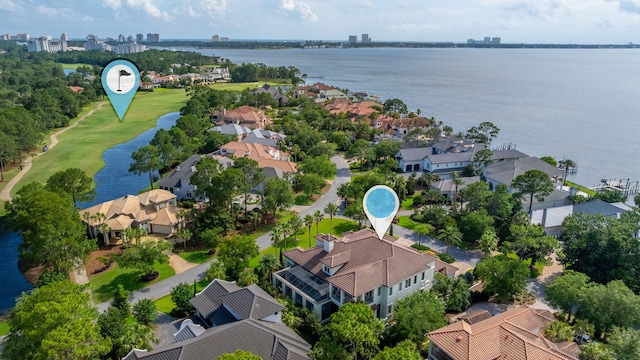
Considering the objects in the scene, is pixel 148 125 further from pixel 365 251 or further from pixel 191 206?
pixel 365 251

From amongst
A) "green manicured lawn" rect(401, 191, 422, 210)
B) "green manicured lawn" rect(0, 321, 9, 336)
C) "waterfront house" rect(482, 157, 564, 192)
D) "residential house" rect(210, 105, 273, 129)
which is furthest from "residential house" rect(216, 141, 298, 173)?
"green manicured lawn" rect(0, 321, 9, 336)

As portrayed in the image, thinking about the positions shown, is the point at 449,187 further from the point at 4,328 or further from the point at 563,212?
the point at 4,328

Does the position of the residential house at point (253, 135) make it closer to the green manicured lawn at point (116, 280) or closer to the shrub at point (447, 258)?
the green manicured lawn at point (116, 280)

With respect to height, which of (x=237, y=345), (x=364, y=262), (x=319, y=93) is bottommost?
(x=237, y=345)

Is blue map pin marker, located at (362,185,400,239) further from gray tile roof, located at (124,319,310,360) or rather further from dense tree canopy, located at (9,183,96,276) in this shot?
dense tree canopy, located at (9,183,96,276)

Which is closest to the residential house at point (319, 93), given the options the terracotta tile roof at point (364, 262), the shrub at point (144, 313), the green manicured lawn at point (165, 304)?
the terracotta tile roof at point (364, 262)

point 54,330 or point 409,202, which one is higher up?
point 54,330

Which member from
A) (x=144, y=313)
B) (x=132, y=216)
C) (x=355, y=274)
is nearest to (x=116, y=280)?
(x=144, y=313)
